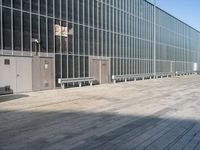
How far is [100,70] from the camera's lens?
2538 cm

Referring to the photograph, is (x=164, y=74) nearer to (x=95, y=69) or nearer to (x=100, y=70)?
(x=100, y=70)

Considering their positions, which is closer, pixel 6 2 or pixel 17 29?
pixel 6 2

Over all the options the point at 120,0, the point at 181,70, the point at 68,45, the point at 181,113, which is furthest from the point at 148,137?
the point at 181,70

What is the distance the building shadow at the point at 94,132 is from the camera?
595 centimetres

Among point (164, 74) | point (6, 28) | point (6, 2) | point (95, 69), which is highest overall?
point (6, 2)

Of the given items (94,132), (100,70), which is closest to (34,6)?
(100,70)

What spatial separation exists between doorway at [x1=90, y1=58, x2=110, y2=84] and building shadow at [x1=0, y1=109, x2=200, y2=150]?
14980mm

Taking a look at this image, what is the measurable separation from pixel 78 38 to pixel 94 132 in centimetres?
1596

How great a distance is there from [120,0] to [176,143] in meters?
25.2

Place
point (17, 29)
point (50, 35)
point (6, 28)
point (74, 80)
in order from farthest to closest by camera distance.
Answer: point (74, 80) < point (50, 35) < point (17, 29) < point (6, 28)

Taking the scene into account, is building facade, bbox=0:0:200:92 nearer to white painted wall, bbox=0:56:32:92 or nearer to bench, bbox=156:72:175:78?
white painted wall, bbox=0:56:32:92

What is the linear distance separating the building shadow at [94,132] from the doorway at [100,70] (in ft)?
49.1

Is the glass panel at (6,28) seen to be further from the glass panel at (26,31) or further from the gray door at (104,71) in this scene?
the gray door at (104,71)

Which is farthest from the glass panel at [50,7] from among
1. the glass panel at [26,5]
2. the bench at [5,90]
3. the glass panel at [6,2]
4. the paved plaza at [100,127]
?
the paved plaza at [100,127]
